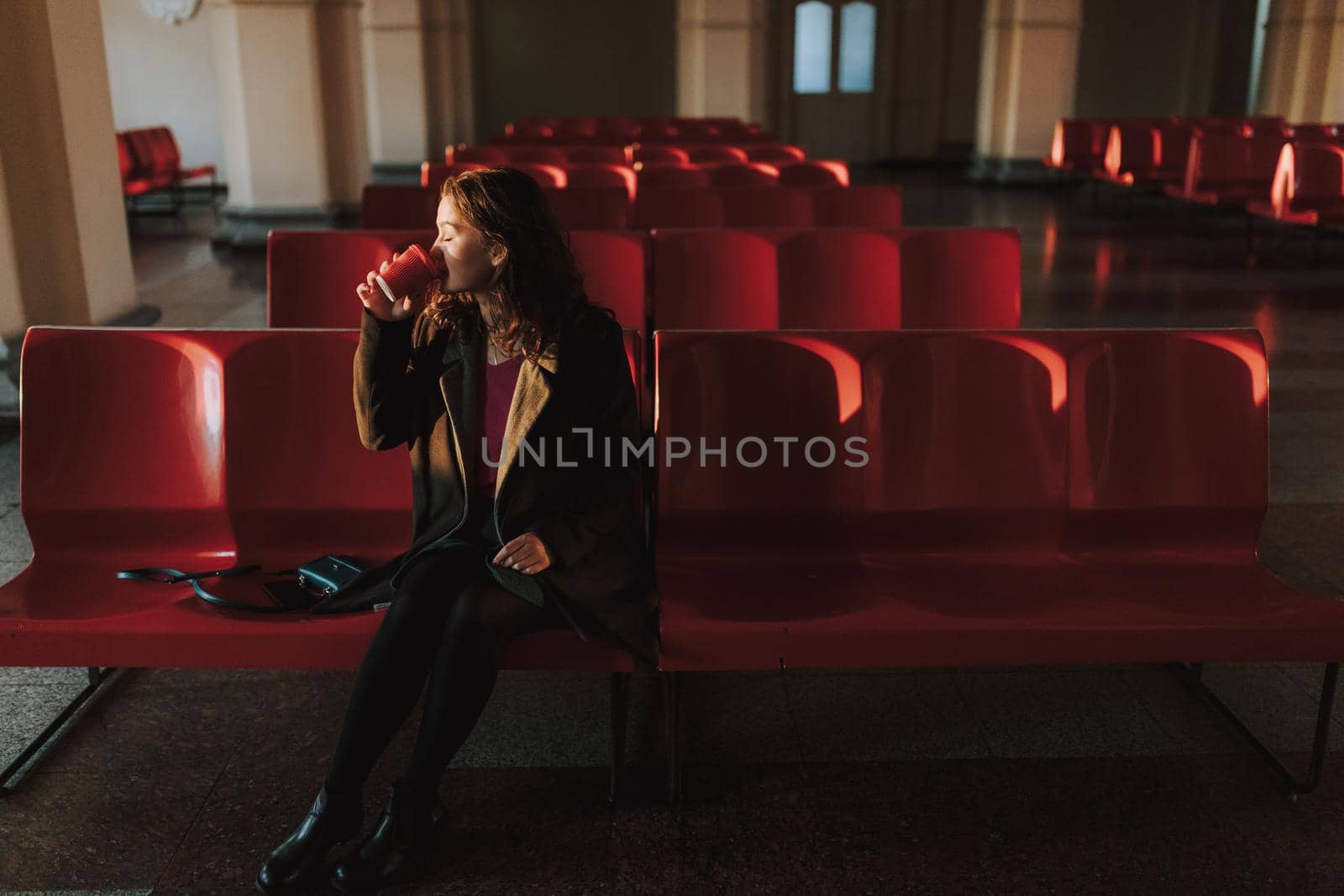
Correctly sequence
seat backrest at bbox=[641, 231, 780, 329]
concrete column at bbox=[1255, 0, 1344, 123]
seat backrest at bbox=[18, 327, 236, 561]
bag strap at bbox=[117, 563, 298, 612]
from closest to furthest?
bag strap at bbox=[117, 563, 298, 612]
seat backrest at bbox=[18, 327, 236, 561]
seat backrest at bbox=[641, 231, 780, 329]
concrete column at bbox=[1255, 0, 1344, 123]

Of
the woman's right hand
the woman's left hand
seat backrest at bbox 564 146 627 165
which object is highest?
the woman's right hand

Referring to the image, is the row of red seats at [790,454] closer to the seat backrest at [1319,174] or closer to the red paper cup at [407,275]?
the red paper cup at [407,275]

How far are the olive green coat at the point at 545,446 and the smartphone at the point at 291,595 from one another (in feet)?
0.58

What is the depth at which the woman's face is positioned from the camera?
2.60 metres

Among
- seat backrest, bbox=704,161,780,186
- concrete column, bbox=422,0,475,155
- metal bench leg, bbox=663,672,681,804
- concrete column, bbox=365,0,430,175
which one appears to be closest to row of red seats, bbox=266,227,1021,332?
metal bench leg, bbox=663,672,681,804

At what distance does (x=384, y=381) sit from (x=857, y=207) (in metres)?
4.42

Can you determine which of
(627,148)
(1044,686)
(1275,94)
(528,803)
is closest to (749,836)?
(528,803)

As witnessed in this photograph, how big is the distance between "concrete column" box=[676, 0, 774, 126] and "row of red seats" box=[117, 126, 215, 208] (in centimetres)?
727

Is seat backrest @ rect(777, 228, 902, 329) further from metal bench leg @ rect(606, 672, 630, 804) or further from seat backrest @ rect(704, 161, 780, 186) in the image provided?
seat backrest @ rect(704, 161, 780, 186)

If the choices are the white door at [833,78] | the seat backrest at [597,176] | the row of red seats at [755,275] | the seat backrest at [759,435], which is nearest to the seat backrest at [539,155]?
the seat backrest at [597,176]

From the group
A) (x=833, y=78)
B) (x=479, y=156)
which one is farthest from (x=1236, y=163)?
(x=833, y=78)

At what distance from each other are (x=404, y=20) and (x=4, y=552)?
1723 cm

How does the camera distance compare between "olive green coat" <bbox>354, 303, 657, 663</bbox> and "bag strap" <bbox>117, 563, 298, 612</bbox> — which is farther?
"bag strap" <bbox>117, 563, 298, 612</bbox>

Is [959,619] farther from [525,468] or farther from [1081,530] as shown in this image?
[525,468]
